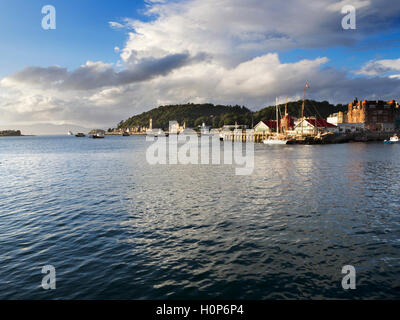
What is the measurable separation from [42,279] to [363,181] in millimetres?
34038

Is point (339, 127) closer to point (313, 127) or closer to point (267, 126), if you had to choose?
point (313, 127)

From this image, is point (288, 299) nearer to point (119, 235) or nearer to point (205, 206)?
point (119, 235)

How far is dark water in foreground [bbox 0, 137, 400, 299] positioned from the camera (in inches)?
420

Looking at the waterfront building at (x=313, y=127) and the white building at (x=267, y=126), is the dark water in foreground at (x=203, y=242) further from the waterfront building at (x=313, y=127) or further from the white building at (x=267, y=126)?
the white building at (x=267, y=126)

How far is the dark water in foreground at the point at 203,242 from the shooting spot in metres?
10.7

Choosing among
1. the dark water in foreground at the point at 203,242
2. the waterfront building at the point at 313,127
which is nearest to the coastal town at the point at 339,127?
the waterfront building at the point at 313,127

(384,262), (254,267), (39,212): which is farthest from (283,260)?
(39,212)

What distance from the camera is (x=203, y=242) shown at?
15.0 metres

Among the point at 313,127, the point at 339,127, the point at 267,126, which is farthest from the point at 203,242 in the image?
the point at 267,126

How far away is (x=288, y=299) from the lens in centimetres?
974

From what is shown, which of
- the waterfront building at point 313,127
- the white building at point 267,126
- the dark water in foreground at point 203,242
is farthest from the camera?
the white building at point 267,126

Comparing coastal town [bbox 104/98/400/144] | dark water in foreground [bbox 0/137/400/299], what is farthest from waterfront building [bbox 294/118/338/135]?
dark water in foreground [bbox 0/137/400/299]

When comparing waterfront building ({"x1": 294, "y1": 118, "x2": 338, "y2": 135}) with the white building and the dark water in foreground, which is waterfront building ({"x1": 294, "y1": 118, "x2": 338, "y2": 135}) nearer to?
the white building

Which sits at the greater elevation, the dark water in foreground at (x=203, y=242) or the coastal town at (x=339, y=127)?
the coastal town at (x=339, y=127)
